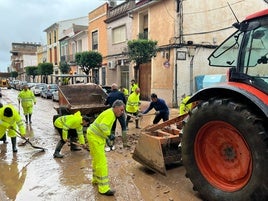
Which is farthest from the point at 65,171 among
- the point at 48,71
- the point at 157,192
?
the point at 48,71

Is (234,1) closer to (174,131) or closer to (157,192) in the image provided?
(174,131)

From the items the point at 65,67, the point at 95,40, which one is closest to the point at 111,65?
the point at 95,40

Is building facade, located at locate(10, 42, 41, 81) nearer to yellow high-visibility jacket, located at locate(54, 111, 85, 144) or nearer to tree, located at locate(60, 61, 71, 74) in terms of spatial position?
tree, located at locate(60, 61, 71, 74)

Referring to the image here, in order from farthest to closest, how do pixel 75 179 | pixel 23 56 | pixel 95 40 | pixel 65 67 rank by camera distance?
pixel 23 56 < pixel 65 67 < pixel 95 40 < pixel 75 179

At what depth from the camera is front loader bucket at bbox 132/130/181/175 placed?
219 inches

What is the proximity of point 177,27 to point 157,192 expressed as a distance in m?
14.6

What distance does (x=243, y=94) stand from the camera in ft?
13.1

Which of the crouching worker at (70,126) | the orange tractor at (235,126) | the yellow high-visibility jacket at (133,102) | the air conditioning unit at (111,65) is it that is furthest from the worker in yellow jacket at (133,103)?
the air conditioning unit at (111,65)

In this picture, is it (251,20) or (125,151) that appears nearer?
(251,20)

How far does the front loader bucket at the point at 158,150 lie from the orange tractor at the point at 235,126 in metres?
0.86

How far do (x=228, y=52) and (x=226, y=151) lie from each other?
139 centimetres

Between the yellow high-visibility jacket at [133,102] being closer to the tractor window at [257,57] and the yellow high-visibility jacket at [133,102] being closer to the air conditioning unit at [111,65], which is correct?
the tractor window at [257,57]

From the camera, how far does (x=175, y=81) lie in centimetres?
1847

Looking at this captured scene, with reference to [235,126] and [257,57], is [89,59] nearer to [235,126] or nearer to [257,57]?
[257,57]
